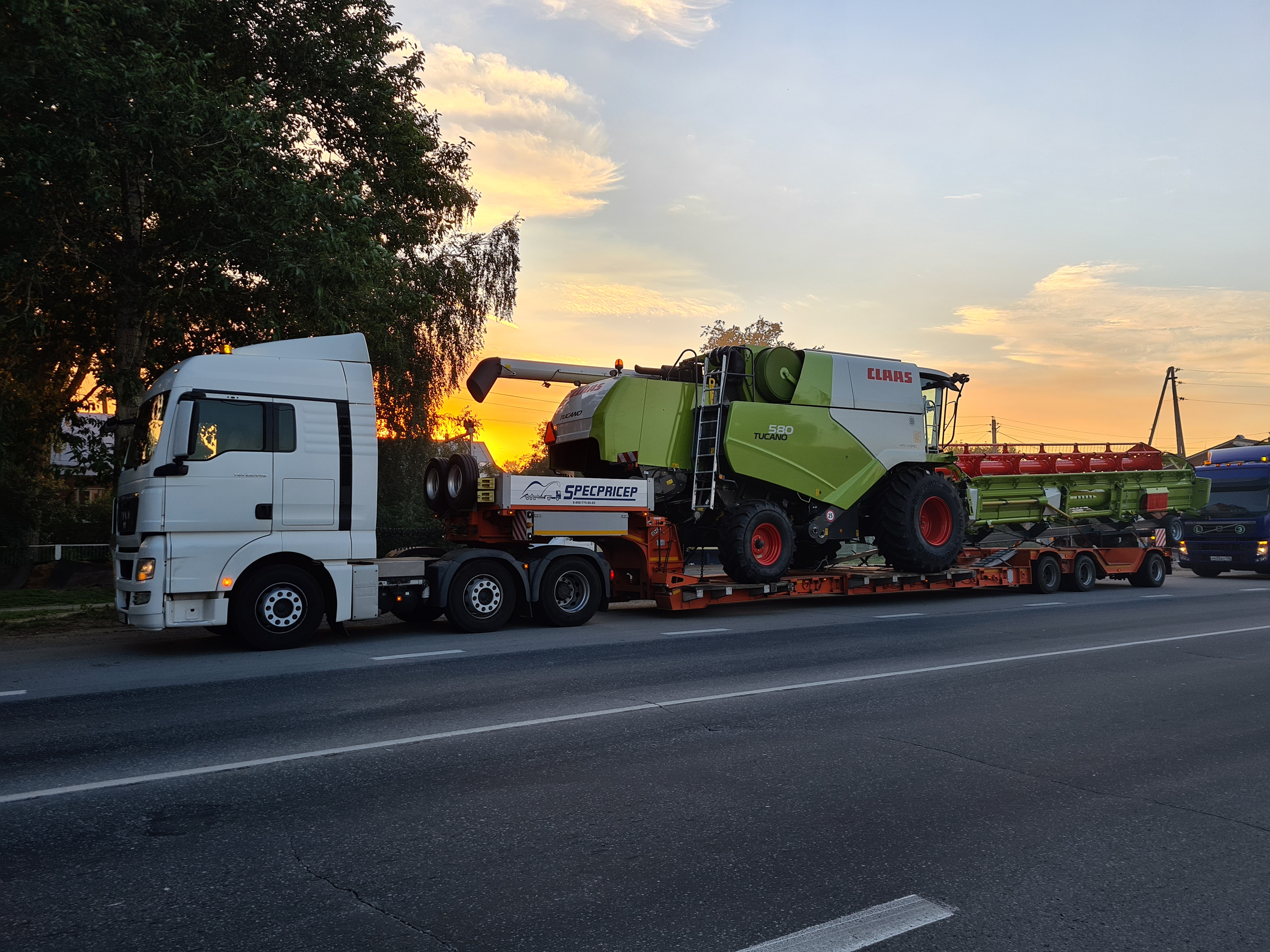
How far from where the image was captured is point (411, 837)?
4398 mm

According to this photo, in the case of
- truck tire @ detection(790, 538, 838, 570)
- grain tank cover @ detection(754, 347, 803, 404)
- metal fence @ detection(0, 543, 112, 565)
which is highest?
grain tank cover @ detection(754, 347, 803, 404)

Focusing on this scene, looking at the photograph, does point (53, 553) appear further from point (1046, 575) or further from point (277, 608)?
point (1046, 575)

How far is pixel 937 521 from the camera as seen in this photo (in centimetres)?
1619

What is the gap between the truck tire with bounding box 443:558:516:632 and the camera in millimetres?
11648

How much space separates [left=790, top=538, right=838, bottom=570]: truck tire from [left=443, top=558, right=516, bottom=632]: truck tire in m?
5.94

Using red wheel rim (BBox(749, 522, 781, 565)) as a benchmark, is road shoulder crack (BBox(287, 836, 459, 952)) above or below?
below

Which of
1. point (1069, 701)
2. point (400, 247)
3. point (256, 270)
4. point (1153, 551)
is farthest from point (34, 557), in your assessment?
point (1153, 551)

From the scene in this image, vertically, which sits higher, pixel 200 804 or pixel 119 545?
pixel 119 545

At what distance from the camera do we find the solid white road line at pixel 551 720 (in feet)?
17.1

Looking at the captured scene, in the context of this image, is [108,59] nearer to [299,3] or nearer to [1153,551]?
[299,3]

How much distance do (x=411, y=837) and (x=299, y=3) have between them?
49.6 ft

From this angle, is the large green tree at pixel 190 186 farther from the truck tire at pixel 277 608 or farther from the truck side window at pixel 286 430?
the truck tire at pixel 277 608

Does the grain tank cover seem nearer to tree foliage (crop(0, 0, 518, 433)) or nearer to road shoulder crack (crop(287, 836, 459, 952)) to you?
tree foliage (crop(0, 0, 518, 433))

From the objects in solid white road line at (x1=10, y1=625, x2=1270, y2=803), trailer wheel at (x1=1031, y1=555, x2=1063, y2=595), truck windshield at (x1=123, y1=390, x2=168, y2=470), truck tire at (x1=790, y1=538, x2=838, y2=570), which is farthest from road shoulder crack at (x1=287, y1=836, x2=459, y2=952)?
trailer wheel at (x1=1031, y1=555, x2=1063, y2=595)
